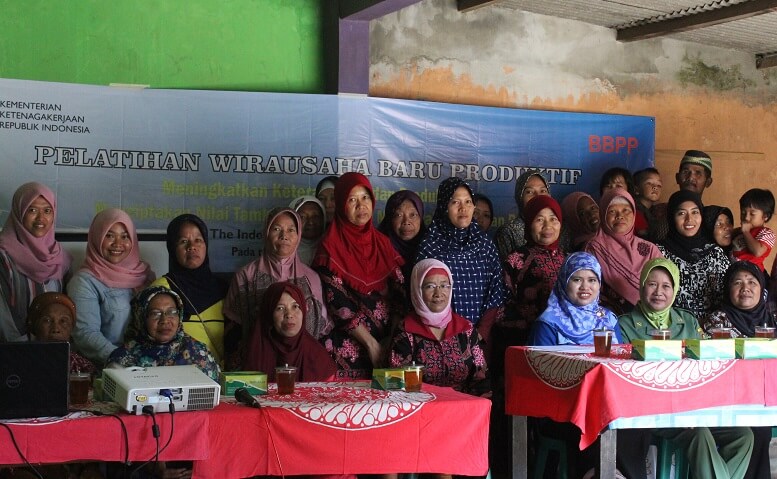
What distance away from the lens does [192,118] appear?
5.06m

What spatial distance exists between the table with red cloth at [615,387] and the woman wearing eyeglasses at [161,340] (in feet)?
3.78

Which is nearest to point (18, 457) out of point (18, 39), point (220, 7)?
point (18, 39)

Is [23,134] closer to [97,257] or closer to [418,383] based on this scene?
[97,257]

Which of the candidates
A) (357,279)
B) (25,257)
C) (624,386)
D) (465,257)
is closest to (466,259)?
(465,257)

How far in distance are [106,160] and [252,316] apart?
4.11ft

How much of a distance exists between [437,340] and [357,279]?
56 centimetres

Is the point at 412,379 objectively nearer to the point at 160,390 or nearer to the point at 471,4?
the point at 160,390

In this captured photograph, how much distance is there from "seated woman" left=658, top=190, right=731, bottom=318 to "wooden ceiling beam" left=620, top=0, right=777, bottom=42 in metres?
1.55

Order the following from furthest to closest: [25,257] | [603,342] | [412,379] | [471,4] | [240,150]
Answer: [471,4]
[240,150]
[25,257]
[603,342]
[412,379]

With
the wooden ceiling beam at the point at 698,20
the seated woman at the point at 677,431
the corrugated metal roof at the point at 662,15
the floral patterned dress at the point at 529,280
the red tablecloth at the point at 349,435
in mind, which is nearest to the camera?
the red tablecloth at the point at 349,435

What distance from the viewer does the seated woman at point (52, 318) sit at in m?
3.73

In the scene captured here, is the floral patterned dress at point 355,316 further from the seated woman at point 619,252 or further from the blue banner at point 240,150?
the seated woman at point 619,252

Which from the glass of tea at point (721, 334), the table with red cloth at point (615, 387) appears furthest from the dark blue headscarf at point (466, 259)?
the glass of tea at point (721, 334)

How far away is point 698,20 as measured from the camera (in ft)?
20.5
